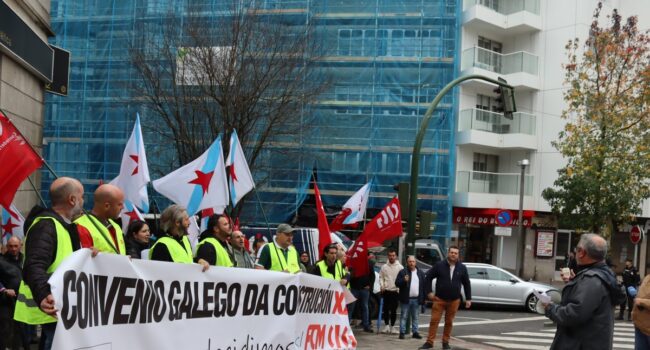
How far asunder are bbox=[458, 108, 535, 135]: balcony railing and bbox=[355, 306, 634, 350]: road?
44.1 ft

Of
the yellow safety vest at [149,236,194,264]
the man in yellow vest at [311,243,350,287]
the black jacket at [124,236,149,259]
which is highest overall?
the yellow safety vest at [149,236,194,264]

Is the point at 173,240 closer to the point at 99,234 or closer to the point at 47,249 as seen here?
the point at 99,234

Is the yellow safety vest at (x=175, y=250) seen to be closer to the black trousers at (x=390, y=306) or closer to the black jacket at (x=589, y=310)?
the black jacket at (x=589, y=310)

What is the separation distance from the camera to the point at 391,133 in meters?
32.2

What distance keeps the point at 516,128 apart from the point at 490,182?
2.84 m

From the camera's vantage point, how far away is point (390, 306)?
14.6 metres

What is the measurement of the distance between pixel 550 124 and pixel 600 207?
10521 millimetres

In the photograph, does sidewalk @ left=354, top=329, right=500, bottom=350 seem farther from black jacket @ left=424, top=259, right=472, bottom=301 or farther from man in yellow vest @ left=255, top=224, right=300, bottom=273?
man in yellow vest @ left=255, top=224, right=300, bottom=273

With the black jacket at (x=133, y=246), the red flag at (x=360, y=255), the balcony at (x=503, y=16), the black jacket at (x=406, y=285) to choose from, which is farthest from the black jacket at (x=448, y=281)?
the balcony at (x=503, y=16)

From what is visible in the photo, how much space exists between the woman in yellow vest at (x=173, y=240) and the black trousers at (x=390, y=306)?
27.8 ft

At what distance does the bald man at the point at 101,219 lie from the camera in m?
5.07

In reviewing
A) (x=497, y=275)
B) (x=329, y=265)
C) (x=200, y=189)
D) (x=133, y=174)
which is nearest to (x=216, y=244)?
(x=200, y=189)

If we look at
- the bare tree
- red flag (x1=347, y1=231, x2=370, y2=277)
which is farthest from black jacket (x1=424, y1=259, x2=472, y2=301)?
the bare tree

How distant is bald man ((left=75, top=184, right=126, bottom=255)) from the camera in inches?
199
